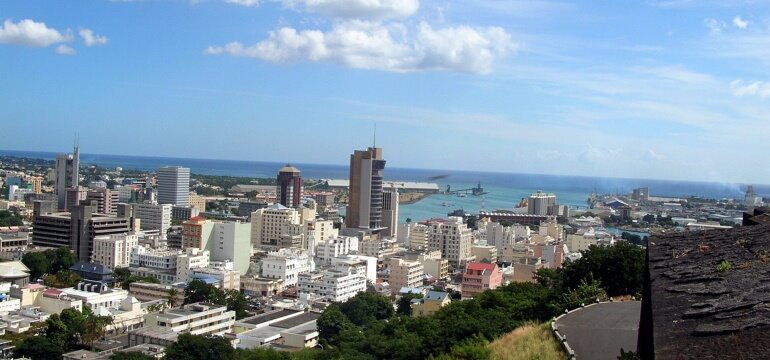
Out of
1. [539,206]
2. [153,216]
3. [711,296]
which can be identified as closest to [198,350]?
[711,296]

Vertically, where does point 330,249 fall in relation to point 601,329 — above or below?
below

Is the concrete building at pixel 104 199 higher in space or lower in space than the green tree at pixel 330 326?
higher

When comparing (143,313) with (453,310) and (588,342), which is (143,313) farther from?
(588,342)

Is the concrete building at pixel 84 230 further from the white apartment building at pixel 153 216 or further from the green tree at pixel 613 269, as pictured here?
the green tree at pixel 613 269

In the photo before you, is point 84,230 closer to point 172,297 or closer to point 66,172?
point 172,297

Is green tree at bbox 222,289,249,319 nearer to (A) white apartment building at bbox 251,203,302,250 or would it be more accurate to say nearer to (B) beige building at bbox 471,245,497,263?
(A) white apartment building at bbox 251,203,302,250

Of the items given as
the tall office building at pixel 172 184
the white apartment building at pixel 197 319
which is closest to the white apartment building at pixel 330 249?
the white apartment building at pixel 197 319

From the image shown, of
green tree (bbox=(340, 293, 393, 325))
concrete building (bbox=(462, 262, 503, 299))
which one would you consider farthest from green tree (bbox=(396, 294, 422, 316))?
concrete building (bbox=(462, 262, 503, 299))
